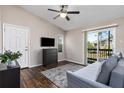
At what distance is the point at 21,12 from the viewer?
175 inches

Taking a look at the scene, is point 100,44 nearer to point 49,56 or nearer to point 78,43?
point 78,43

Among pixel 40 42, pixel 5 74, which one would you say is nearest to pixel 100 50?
pixel 40 42

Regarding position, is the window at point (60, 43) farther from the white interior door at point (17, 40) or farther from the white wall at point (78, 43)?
the white interior door at point (17, 40)

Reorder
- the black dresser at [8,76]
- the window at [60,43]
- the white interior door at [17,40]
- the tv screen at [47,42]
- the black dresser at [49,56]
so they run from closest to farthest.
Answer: the black dresser at [8,76] < the white interior door at [17,40] < the black dresser at [49,56] < the tv screen at [47,42] < the window at [60,43]

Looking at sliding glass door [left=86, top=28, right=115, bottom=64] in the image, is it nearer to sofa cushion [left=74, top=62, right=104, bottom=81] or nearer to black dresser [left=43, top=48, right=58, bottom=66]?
black dresser [left=43, top=48, right=58, bottom=66]

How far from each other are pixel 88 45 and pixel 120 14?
214 centimetres

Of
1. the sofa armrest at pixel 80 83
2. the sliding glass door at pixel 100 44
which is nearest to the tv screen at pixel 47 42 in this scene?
the sliding glass door at pixel 100 44

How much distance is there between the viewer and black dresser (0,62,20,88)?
1.81 m

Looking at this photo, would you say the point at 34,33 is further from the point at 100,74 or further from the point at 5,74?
the point at 100,74

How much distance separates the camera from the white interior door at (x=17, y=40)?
159 inches

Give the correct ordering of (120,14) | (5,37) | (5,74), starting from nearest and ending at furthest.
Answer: (5,74) < (120,14) < (5,37)

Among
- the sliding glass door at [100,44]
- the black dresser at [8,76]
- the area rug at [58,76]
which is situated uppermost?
the sliding glass door at [100,44]

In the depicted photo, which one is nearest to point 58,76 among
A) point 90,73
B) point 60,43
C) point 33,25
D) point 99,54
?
point 90,73

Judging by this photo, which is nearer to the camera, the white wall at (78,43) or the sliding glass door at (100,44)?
the white wall at (78,43)
